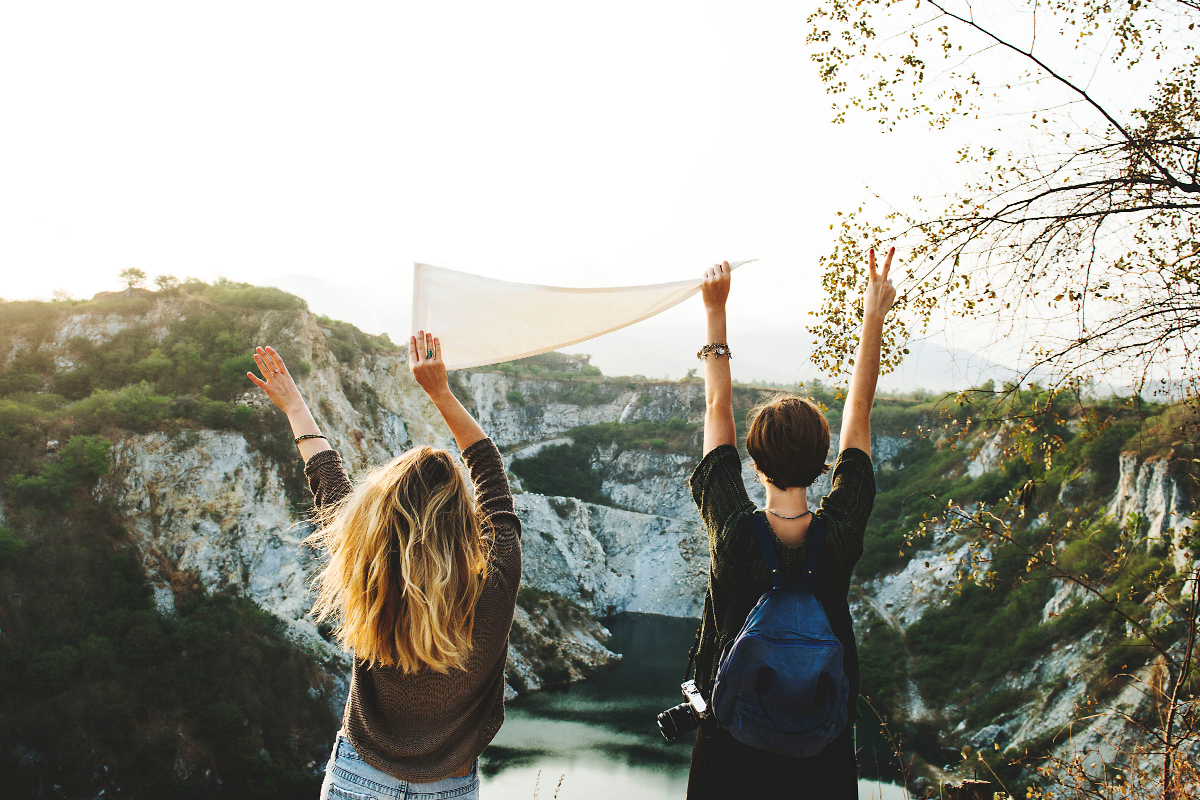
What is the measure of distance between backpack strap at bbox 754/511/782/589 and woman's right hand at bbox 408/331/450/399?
835 mm

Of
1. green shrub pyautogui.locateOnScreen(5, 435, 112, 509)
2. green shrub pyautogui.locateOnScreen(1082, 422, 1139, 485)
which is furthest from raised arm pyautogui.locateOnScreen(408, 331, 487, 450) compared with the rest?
green shrub pyautogui.locateOnScreen(1082, 422, 1139, 485)

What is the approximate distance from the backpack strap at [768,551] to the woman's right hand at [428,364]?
0.84 metres

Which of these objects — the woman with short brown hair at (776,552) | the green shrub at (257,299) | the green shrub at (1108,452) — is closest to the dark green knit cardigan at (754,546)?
the woman with short brown hair at (776,552)

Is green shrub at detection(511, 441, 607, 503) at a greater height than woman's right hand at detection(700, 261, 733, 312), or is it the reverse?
woman's right hand at detection(700, 261, 733, 312)

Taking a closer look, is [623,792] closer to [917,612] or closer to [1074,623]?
[1074,623]

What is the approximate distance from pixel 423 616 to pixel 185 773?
18.5 m

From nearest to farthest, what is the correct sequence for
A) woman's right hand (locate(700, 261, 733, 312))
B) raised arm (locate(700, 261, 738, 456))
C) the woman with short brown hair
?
the woman with short brown hair < raised arm (locate(700, 261, 738, 456)) < woman's right hand (locate(700, 261, 733, 312))

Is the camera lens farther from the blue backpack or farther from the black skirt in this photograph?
the blue backpack

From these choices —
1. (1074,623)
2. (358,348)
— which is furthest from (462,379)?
(1074,623)

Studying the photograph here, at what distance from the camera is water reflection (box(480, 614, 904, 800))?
1695 centimetres

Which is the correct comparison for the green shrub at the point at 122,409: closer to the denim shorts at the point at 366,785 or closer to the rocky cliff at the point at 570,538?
the rocky cliff at the point at 570,538

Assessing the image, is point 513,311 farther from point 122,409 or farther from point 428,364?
point 122,409

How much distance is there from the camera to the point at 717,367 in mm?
1646

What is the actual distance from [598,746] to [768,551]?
20.8 meters
